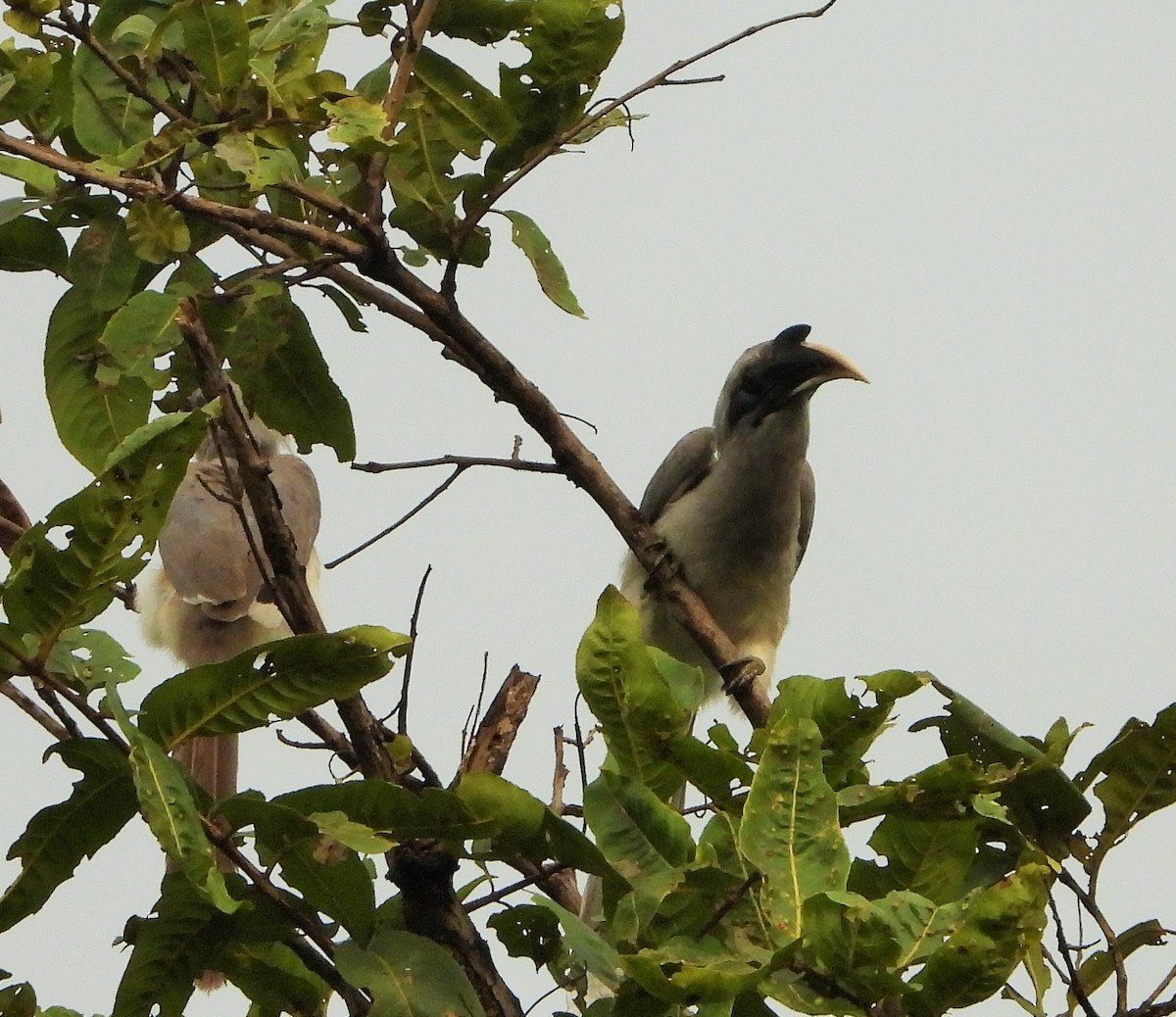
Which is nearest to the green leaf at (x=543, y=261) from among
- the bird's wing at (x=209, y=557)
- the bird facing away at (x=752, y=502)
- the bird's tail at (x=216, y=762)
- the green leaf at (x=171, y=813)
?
the green leaf at (x=171, y=813)

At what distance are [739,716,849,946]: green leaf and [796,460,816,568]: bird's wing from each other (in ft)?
11.6

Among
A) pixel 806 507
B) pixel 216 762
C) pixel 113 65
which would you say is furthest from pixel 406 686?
pixel 806 507

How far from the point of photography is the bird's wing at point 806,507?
5.29 meters

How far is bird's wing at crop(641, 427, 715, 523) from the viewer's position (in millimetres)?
5031

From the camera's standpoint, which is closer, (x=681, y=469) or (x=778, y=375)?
(x=778, y=375)

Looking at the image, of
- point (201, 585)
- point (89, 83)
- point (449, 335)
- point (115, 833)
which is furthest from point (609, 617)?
point (201, 585)

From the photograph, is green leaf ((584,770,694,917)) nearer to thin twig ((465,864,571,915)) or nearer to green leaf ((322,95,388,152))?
thin twig ((465,864,571,915))

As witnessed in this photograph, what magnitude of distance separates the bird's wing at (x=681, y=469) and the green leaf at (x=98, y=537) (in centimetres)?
332

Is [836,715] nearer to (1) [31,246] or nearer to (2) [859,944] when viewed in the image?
(2) [859,944]

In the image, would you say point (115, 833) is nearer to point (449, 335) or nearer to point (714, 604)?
point (449, 335)

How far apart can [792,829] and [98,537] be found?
788 millimetres

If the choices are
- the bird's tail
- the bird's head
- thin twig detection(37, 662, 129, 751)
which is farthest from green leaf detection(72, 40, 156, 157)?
the bird's head

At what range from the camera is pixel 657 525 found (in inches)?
193

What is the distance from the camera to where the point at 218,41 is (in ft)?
7.19
